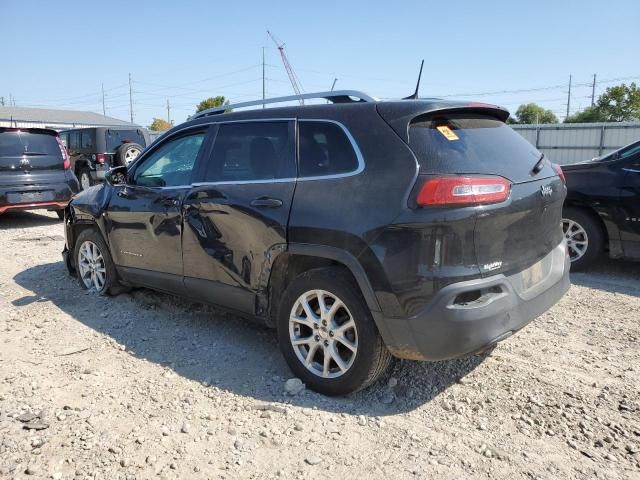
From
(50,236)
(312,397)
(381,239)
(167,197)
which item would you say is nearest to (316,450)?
(312,397)

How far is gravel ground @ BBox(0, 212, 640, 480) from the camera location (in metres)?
2.67

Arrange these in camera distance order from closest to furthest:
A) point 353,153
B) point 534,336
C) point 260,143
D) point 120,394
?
1. point 353,153
2. point 120,394
3. point 260,143
4. point 534,336

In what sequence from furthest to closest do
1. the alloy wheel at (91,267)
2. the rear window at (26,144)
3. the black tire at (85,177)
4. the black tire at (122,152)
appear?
1. the black tire at (85,177)
2. the black tire at (122,152)
3. the rear window at (26,144)
4. the alloy wheel at (91,267)

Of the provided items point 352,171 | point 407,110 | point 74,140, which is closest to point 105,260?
point 352,171

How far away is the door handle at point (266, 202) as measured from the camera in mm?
3445

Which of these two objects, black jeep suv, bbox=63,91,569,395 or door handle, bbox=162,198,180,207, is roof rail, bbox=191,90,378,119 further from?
door handle, bbox=162,198,180,207

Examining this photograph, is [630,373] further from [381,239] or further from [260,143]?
[260,143]

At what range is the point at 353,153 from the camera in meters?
3.18

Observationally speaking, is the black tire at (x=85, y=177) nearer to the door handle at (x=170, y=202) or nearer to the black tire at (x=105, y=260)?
the black tire at (x=105, y=260)

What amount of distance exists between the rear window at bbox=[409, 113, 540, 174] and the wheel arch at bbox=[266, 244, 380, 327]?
69 cm

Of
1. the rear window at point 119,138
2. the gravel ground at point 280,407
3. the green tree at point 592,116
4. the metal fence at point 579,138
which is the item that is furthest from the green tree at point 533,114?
the gravel ground at point 280,407

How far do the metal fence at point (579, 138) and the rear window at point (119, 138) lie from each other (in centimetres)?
1296

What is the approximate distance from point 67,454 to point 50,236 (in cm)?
682

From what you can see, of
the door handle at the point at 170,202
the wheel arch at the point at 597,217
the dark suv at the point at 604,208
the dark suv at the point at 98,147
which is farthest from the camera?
the dark suv at the point at 98,147
